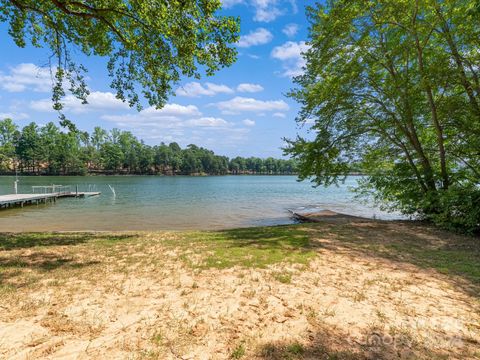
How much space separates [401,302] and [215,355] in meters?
3.01

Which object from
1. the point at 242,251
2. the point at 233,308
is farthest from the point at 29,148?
the point at 233,308

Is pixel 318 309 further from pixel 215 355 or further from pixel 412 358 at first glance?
pixel 215 355

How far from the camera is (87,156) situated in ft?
326

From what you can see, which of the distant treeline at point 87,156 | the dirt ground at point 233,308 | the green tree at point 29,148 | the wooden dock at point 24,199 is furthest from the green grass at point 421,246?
the green tree at point 29,148

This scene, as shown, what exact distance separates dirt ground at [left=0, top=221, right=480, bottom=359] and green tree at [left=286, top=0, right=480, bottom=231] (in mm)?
6504

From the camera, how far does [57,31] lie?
33.2 ft

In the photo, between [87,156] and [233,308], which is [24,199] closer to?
[233,308]

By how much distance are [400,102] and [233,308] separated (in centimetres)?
1225

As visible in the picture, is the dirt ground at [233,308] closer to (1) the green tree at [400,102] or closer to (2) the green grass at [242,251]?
(2) the green grass at [242,251]

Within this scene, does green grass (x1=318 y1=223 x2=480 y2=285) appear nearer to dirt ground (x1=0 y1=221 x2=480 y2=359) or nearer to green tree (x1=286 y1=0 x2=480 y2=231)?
dirt ground (x1=0 y1=221 x2=480 y2=359)

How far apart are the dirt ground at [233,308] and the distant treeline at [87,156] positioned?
87147mm

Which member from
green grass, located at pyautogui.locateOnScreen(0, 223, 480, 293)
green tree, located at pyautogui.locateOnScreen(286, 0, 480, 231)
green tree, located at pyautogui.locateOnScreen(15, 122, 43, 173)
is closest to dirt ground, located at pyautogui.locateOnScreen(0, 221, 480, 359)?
green grass, located at pyautogui.locateOnScreen(0, 223, 480, 293)

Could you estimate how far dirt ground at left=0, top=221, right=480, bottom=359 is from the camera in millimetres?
3061

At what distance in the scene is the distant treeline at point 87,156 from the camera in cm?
9481
